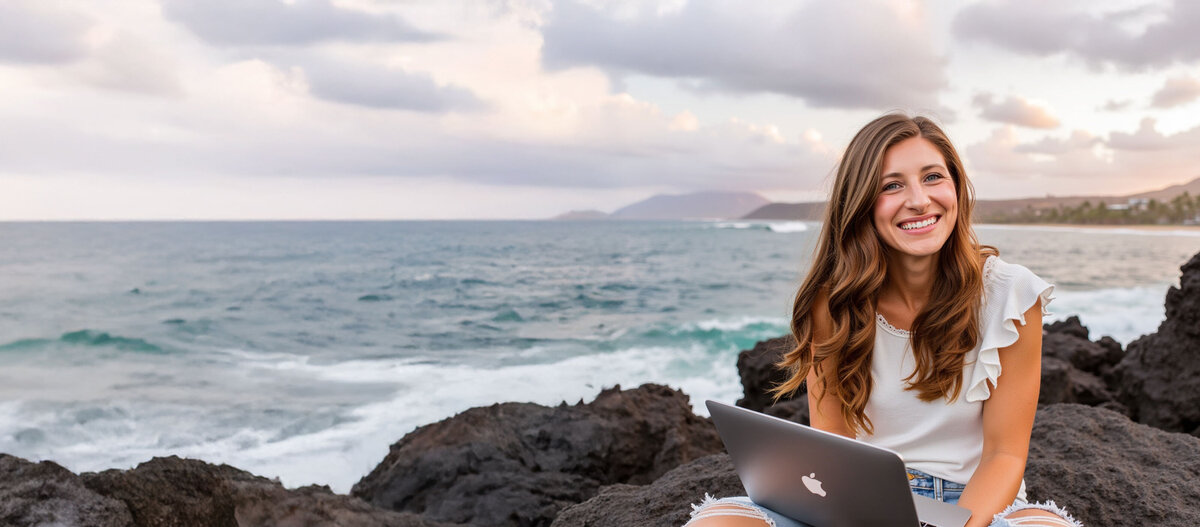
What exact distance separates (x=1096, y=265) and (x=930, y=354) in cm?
3265

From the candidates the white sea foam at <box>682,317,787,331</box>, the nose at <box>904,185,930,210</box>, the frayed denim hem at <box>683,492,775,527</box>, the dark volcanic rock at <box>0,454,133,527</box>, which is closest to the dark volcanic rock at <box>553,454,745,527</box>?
the frayed denim hem at <box>683,492,775,527</box>

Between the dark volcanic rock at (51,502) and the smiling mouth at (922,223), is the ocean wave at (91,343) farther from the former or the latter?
the smiling mouth at (922,223)

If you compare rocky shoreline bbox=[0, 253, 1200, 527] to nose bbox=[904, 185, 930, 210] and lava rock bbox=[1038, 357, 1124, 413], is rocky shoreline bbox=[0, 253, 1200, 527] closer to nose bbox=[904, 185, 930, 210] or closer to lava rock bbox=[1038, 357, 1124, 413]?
lava rock bbox=[1038, 357, 1124, 413]

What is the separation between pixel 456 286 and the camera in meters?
26.9

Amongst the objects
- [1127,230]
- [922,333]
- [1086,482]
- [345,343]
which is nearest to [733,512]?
[922,333]

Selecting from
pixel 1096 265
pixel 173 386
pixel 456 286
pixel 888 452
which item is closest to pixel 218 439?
pixel 173 386

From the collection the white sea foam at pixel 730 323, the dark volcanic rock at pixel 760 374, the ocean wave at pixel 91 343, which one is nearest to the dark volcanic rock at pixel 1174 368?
the dark volcanic rock at pixel 760 374

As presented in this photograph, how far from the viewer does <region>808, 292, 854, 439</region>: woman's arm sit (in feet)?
8.53

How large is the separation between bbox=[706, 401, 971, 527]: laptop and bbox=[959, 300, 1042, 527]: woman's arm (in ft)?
0.42

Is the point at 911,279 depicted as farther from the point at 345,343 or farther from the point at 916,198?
the point at 345,343

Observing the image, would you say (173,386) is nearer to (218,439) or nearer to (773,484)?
(218,439)

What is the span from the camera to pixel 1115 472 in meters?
2.90

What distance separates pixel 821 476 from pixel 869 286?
86 centimetres

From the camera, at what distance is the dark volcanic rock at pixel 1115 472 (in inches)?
106
